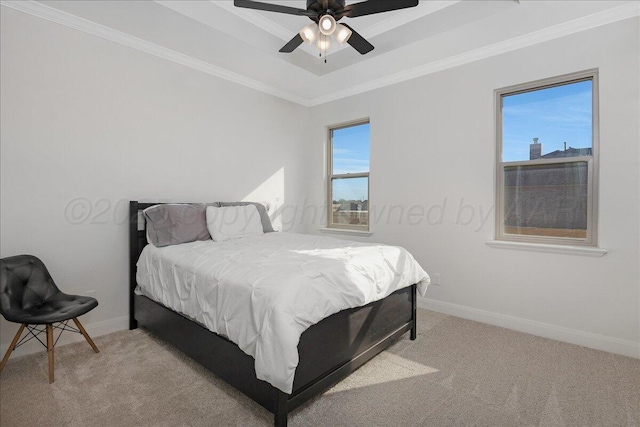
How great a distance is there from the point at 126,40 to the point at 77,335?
2648 millimetres

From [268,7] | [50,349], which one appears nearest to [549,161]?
[268,7]

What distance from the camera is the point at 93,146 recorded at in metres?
2.71

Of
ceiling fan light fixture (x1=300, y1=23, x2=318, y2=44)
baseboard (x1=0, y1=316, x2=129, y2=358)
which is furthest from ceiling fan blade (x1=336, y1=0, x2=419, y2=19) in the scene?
baseboard (x1=0, y1=316, x2=129, y2=358)

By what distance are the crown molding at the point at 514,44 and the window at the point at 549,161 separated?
36 centimetres

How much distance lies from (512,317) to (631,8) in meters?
2.67

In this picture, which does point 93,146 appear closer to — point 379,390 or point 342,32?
point 342,32

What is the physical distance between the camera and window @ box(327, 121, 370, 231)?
428cm

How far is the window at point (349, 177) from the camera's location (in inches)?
168

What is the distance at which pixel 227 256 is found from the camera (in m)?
2.25

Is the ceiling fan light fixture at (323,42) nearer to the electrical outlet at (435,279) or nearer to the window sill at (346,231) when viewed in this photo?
the window sill at (346,231)

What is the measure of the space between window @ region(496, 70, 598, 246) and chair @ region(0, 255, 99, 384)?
3645 mm

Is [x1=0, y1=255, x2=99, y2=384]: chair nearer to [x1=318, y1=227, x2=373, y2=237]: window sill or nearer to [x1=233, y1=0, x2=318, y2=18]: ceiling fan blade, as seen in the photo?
[x1=233, y1=0, x2=318, y2=18]: ceiling fan blade

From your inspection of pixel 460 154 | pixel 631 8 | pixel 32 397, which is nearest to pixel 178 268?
pixel 32 397

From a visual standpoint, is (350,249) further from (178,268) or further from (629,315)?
(629,315)
